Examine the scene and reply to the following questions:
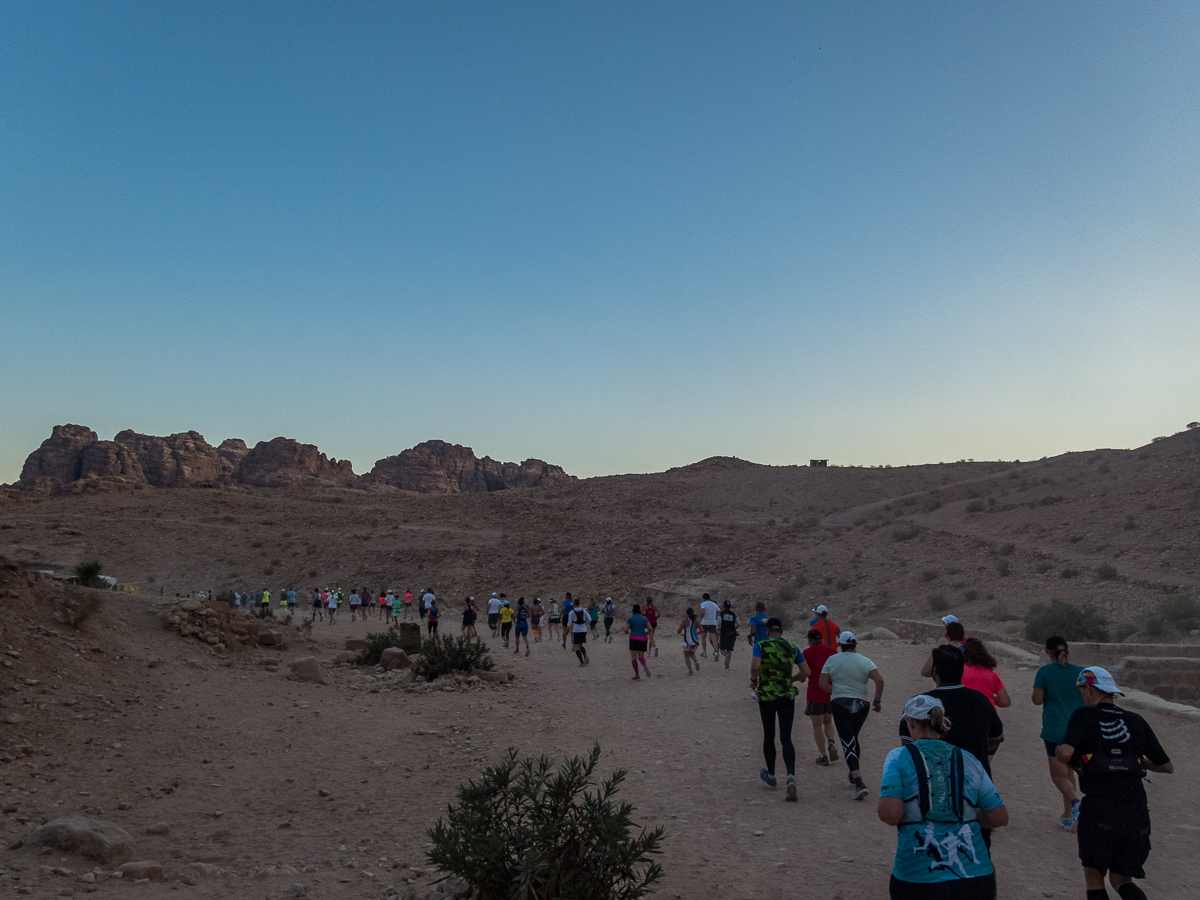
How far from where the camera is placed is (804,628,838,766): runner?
26.6 ft

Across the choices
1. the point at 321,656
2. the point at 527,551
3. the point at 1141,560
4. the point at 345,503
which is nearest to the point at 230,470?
the point at 345,503

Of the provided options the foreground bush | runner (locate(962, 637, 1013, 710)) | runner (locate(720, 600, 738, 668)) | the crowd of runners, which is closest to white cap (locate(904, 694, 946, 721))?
the crowd of runners

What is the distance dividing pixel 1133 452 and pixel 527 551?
38.7 meters

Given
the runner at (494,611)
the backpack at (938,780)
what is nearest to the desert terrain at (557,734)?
the runner at (494,611)

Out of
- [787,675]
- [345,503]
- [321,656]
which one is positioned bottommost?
[321,656]

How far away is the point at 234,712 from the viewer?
1119 centimetres

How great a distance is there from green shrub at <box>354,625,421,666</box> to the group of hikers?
1147cm

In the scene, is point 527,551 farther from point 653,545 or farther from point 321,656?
point 321,656

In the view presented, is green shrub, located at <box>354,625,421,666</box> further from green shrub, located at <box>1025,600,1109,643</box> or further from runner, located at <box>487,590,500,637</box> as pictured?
green shrub, located at <box>1025,600,1109,643</box>

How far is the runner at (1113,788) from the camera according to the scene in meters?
4.27

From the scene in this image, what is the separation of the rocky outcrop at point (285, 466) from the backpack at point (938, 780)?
98786mm

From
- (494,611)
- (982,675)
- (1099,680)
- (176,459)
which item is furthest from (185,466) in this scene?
(1099,680)

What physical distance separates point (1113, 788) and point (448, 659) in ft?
40.7

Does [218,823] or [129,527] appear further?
[129,527]
